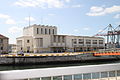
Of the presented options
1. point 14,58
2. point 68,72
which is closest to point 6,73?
point 68,72

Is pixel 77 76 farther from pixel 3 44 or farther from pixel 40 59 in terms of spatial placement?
pixel 3 44

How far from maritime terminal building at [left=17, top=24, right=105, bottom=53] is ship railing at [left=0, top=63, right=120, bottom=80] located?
5463 centimetres

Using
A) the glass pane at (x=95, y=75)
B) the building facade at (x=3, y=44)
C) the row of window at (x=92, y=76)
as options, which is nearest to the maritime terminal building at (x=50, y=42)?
the building facade at (x=3, y=44)

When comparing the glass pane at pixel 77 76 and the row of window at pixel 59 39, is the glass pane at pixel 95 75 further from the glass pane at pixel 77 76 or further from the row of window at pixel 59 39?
the row of window at pixel 59 39

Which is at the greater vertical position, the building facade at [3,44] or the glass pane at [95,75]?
the building facade at [3,44]

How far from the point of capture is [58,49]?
61594mm

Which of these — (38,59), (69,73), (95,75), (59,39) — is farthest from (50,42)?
(69,73)

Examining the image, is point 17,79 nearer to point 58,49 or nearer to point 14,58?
point 14,58

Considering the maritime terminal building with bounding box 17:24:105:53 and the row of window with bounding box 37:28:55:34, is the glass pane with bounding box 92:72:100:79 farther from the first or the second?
the row of window with bounding box 37:28:55:34

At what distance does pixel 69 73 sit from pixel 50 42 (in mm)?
56140

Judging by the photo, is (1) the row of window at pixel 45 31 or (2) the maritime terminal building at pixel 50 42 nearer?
(2) the maritime terminal building at pixel 50 42

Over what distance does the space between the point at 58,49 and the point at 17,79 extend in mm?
58225

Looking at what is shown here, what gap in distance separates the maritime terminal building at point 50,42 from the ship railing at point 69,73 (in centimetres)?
5463

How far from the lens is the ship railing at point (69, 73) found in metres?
3.42
